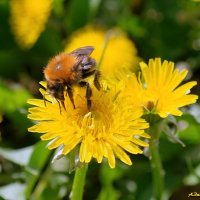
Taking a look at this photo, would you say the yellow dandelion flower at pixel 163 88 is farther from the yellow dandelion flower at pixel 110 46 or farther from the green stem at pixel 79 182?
the yellow dandelion flower at pixel 110 46

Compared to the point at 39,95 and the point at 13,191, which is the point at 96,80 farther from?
the point at 39,95

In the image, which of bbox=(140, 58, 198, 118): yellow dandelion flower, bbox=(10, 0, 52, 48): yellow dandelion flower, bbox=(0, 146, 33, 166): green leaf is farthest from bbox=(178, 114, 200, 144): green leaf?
bbox=(10, 0, 52, 48): yellow dandelion flower

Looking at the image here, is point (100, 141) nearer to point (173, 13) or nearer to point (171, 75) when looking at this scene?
point (171, 75)

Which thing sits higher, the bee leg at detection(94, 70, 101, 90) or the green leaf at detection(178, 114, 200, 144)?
the green leaf at detection(178, 114, 200, 144)

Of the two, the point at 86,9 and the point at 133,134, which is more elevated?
the point at 86,9

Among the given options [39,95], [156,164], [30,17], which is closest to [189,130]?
[156,164]

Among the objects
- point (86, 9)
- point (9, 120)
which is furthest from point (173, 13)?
point (9, 120)

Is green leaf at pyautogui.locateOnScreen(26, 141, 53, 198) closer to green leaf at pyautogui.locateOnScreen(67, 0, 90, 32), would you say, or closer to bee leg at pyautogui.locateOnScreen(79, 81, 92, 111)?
bee leg at pyautogui.locateOnScreen(79, 81, 92, 111)
